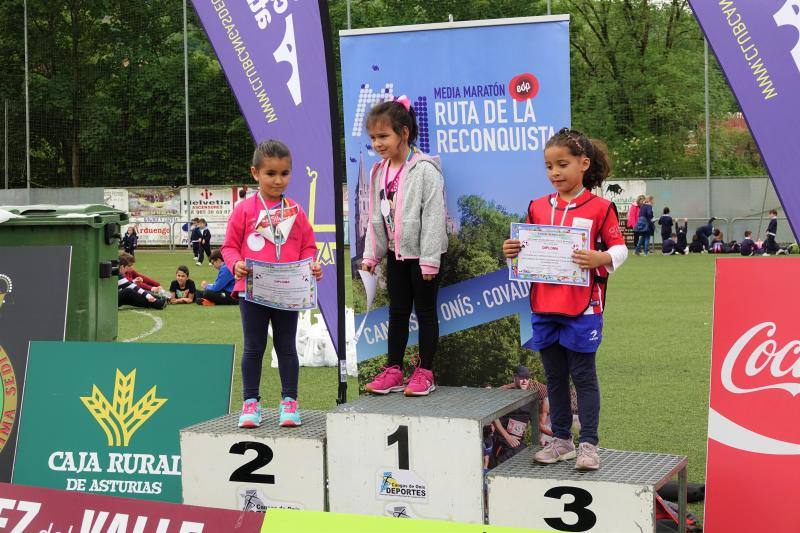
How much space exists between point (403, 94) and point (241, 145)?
34299 millimetres

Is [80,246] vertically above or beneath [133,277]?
above

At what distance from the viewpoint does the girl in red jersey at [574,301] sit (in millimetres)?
4539

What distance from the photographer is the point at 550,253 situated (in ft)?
15.1

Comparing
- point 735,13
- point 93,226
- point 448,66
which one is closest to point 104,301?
point 93,226

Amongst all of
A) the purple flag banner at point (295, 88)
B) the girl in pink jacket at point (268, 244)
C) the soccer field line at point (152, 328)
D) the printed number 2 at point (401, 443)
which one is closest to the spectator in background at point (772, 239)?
the soccer field line at point (152, 328)

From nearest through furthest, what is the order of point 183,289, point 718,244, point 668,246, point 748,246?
point 183,289 → point 748,246 → point 668,246 → point 718,244

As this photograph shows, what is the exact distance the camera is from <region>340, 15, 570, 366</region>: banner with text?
5.52m

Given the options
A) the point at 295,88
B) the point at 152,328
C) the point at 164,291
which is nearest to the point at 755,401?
the point at 295,88

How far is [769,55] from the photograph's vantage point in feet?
17.4

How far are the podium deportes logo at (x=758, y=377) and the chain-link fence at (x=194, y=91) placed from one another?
32.1 meters

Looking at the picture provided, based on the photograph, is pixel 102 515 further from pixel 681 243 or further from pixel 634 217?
pixel 634 217

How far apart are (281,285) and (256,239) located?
27 cm

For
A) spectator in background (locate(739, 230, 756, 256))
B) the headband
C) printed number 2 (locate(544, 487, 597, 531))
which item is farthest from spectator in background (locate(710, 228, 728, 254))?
printed number 2 (locate(544, 487, 597, 531))

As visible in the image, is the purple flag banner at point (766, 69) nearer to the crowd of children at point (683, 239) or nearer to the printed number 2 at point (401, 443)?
the printed number 2 at point (401, 443)
